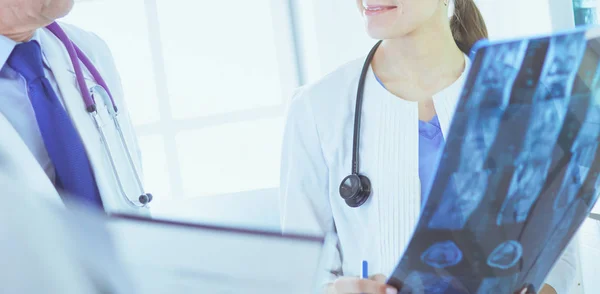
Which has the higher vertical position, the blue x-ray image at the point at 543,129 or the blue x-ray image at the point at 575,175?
the blue x-ray image at the point at 543,129

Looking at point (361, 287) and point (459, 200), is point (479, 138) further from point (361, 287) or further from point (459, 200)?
point (361, 287)

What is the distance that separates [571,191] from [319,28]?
7.92 ft

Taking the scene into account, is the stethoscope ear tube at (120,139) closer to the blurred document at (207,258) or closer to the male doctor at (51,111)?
the male doctor at (51,111)

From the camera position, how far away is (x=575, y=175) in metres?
0.68

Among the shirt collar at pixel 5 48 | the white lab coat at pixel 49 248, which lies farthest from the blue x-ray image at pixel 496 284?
the shirt collar at pixel 5 48

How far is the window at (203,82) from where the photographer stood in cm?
363

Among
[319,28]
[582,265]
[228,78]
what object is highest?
[319,28]

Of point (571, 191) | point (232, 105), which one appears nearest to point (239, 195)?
point (232, 105)

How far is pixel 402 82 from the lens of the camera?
1.11m

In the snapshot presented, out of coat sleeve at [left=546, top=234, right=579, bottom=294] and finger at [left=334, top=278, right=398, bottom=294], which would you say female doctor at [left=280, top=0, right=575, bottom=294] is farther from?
finger at [left=334, top=278, right=398, bottom=294]

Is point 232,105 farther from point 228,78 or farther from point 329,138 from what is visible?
point 329,138

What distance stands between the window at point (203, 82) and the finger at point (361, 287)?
9.35ft

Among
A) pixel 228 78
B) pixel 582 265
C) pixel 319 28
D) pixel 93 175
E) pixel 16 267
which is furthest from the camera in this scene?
pixel 228 78

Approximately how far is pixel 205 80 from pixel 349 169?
276 cm
